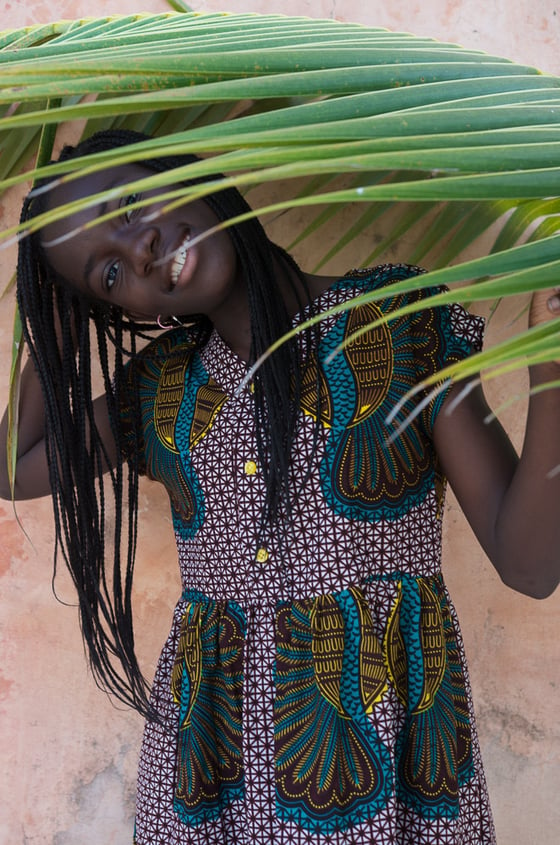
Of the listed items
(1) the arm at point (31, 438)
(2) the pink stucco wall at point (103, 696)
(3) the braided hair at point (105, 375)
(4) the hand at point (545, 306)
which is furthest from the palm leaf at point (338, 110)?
(2) the pink stucco wall at point (103, 696)

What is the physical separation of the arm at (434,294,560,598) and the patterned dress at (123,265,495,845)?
0.05 meters

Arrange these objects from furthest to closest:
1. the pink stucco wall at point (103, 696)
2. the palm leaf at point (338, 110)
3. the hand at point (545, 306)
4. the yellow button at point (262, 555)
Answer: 1. the pink stucco wall at point (103, 696)
2. the yellow button at point (262, 555)
3. the hand at point (545, 306)
4. the palm leaf at point (338, 110)

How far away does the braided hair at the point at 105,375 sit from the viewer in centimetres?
102

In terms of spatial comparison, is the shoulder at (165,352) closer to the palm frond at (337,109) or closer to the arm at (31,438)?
the arm at (31,438)

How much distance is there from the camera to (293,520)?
104 cm

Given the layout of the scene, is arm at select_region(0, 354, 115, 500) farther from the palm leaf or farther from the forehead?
the palm leaf

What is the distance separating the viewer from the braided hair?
102 centimetres

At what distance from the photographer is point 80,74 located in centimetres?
51

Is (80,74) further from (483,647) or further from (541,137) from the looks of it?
(483,647)

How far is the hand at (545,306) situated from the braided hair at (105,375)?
411 mm

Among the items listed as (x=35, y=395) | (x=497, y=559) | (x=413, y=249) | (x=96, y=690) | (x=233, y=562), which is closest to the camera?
(x=497, y=559)

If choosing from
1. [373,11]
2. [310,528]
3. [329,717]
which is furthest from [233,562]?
[373,11]

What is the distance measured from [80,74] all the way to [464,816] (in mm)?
915

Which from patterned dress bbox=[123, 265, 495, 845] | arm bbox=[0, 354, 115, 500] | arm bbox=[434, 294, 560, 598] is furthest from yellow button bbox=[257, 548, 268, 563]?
arm bbox=[0, 354, 115, 500]
